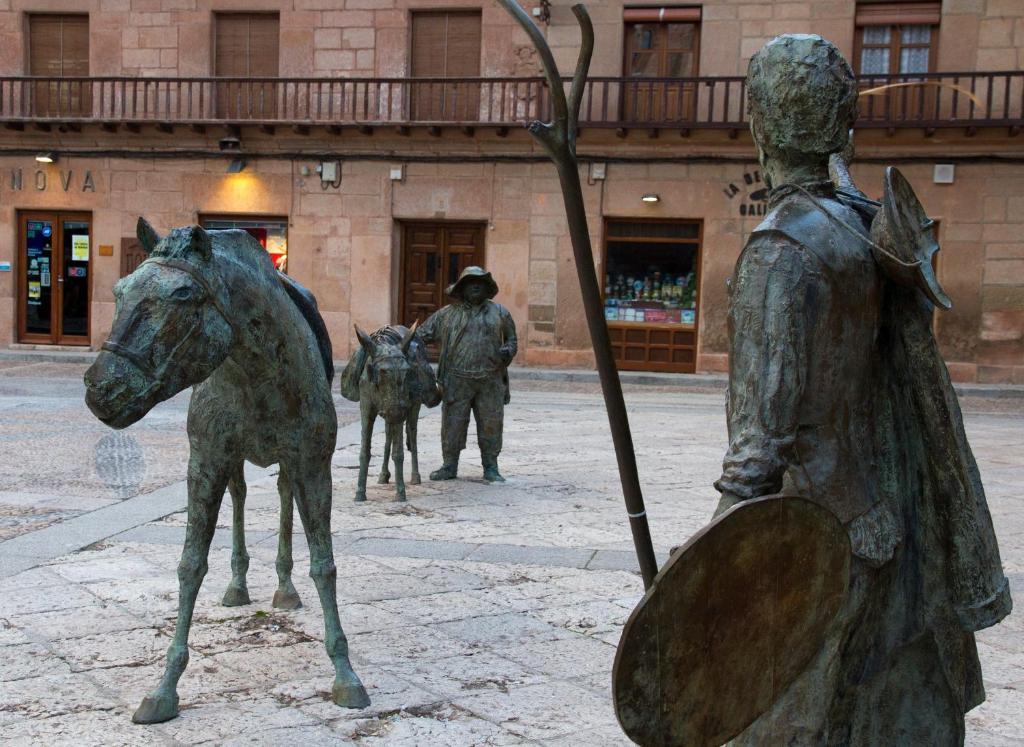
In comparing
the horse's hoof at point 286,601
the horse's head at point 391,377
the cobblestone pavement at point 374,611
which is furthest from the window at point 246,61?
the horse's hoof at point 286,601

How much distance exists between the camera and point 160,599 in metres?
5.23

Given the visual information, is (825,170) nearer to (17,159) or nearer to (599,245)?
(599,245)

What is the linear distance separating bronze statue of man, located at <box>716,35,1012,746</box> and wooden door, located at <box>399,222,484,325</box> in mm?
17307

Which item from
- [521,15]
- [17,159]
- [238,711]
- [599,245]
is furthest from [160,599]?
[17,159]

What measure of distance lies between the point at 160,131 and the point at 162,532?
48.2ft

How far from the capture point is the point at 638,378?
18281 millimetres

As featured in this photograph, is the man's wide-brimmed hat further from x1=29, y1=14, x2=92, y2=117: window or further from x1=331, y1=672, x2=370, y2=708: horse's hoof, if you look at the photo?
x1=29, y1=14, x2=92, y2=117: window

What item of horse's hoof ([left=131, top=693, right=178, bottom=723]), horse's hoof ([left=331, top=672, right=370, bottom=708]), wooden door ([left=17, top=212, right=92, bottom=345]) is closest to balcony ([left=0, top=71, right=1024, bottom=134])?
wooden door ([left=17, top=212, right=92, bottom=345])

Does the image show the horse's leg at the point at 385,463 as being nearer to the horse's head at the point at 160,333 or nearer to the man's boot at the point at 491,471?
the man's boot at the point at 491,471

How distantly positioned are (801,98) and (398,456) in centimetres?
595

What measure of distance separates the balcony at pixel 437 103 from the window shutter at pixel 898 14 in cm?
96

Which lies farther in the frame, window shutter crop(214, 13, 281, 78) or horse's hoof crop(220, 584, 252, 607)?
window shutter crop(214, 13, 281, 78)

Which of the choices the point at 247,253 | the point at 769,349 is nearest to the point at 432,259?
the point at 247,253

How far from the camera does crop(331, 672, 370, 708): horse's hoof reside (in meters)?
3.95
